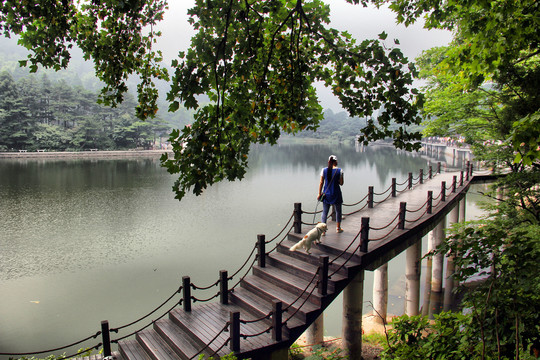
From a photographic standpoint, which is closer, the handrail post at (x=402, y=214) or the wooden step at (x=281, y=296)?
the wooden step at (x=281, y=296)

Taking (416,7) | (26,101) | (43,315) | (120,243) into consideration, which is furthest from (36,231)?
(26,101)

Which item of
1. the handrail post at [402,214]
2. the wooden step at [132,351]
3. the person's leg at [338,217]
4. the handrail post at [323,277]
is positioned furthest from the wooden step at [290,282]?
the handrail post at [402,214]

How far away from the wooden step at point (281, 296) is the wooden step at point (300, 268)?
0.44 metres

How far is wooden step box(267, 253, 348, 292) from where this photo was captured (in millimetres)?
6500

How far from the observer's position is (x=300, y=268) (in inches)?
272

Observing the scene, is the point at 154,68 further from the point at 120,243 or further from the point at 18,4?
the point at 120,243

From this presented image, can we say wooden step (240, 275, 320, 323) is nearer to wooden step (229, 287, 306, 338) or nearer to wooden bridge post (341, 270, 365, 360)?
wooden step (229, 287, 306, 338)

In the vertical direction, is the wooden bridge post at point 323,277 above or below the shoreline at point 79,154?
below

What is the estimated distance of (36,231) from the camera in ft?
61.1

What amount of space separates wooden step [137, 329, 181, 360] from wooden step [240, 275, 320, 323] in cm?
172

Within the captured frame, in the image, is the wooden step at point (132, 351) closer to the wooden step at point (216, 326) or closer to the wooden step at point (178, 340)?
the wooden step at point (178, 340)

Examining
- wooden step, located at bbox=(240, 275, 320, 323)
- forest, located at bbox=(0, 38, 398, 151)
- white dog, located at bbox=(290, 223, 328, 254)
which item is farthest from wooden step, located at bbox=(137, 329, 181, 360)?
forest, located at bbox=(0, 38, 398, 151)

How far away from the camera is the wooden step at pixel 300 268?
21.3ft

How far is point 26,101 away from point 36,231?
42.2 meters
